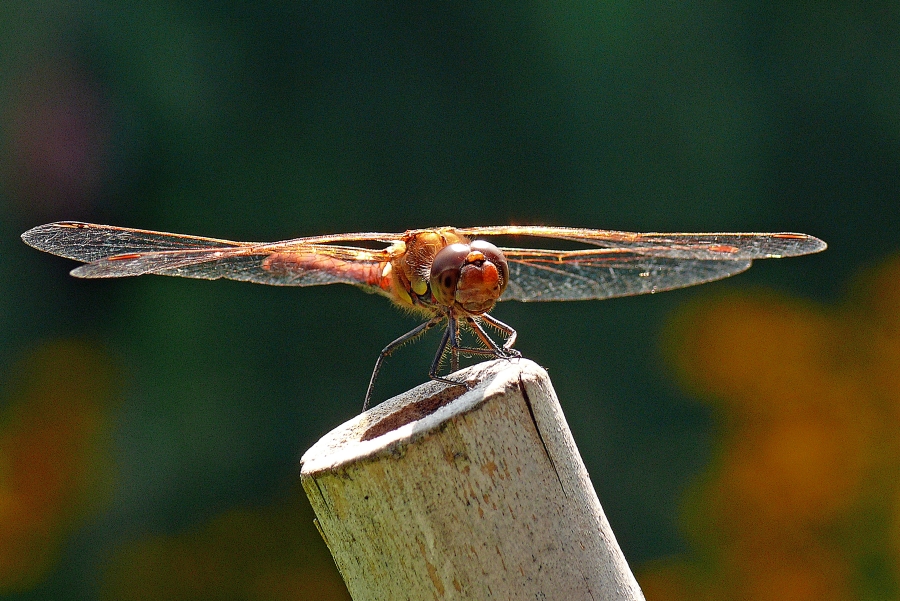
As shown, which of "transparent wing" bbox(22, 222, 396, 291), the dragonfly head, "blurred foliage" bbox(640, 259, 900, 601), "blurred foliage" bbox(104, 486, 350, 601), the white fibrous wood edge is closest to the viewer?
the white fibrous wood edge

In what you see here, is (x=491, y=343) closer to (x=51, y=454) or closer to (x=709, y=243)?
(x=709, y=243)

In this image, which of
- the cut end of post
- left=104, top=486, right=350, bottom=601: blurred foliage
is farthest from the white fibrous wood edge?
left=104, top=486, right=350, bottom=601: blurred foliage

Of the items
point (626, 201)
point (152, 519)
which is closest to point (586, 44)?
point (626, 201)

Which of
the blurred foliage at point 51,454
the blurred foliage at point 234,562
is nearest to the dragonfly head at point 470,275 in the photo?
the blurred foliage at point 234,562

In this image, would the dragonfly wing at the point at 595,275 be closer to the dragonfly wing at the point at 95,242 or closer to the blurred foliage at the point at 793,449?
the dragonfly wing at the point at 95,242

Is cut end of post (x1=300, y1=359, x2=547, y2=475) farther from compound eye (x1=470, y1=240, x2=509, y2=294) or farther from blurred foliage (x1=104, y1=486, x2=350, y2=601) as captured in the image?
blurred foliage (x1=104, y1=486, x2=350, y2=601)
